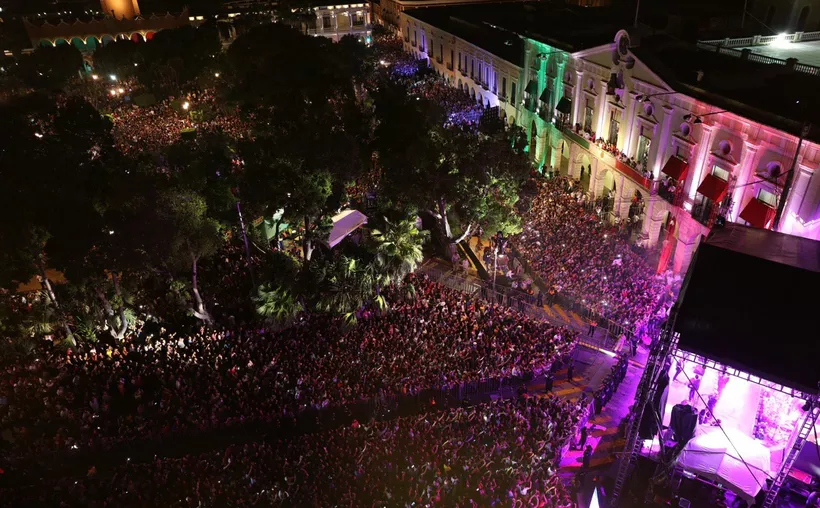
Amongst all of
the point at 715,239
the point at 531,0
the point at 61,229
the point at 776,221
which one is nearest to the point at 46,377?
the point at 61,229

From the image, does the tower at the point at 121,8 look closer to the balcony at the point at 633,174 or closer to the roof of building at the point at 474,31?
the roof of building at the point at 474,31

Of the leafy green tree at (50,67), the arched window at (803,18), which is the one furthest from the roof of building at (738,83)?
the leafy green tree at (50,67)

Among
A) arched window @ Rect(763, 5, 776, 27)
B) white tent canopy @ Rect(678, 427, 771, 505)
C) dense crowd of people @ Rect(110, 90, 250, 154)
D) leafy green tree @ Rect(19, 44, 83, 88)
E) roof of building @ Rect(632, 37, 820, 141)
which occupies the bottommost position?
white tent canopy @ Rect(678, 427, 771, 505)

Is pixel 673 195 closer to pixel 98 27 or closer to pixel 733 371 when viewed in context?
pixel 733 371

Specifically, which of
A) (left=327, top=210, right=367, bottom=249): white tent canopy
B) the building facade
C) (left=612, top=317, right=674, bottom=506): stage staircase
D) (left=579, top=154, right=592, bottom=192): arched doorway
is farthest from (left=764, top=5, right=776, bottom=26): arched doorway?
the building facade

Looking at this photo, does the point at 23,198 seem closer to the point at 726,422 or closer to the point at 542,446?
the point at 542,446

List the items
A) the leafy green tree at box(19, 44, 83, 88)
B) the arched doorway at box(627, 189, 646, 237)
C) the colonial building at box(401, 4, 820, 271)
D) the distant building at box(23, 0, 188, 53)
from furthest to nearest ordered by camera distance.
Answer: the distant building at box(23, 0, 188, 53)
the leafy green tree at box(19, 44, 83, 88)
the arched doorway at box(627, 189, 646, 237)
the colonial building at box(401, 4, 820, 271)

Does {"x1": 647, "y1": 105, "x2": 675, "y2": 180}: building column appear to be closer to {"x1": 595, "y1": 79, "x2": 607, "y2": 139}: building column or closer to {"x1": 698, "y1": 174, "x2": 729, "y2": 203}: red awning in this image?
{"x1": 698, "y1": 174, "x2": 729, "y2": 203}: red awning
